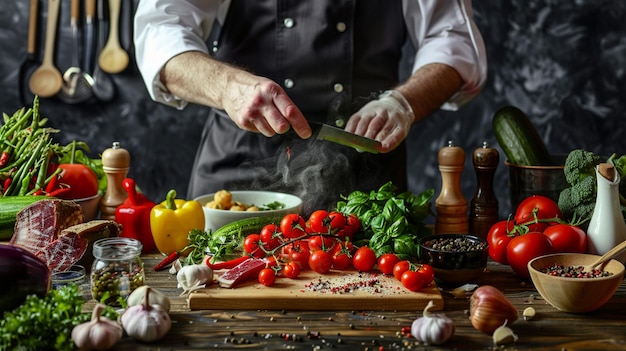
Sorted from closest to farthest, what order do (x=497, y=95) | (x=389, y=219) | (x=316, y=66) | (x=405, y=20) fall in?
(x=389, y=219) → (x=316, y=66) → (x=405, y=20) → (x=497, y=95)

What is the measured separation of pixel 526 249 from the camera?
1940mm

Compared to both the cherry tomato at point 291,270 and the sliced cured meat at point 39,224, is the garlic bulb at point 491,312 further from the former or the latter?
the sliced cured meat at point 39,224

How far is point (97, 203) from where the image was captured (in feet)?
7.88

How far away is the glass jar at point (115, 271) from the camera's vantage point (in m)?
1.79

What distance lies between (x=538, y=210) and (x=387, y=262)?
1.62 ft

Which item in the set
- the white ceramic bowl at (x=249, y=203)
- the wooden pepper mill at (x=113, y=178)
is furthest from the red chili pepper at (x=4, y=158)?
the white ceramic bowl at (x=249, y=203)

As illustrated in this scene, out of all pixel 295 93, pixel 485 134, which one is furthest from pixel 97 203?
pixel 485 134

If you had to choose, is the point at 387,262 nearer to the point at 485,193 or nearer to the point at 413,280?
the point at 413,280

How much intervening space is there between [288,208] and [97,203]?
24.4 inches

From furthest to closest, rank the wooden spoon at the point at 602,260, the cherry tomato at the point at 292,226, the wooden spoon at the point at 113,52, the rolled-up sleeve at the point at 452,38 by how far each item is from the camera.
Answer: the wooden spoon at the point at 113,52, the rolled-up sleeve at the point at 452,38, the cherry tomato at the point at 292,226, the wooden spoon at the point at 602,260

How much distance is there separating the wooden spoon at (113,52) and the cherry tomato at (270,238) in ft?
7.39

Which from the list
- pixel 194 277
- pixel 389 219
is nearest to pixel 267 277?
pixel 194 277

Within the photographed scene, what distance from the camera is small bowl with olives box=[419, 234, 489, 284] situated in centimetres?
189

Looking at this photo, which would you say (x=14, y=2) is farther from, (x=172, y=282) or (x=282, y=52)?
(x=172, y=282)
